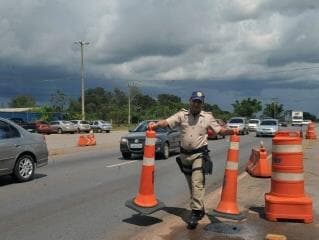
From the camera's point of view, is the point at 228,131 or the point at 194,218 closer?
the point at 194,218

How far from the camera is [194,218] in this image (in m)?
7.78

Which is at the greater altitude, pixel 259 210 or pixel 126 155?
pixel 259 210

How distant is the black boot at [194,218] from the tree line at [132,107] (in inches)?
2821

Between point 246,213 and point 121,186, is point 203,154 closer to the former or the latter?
point 246,213

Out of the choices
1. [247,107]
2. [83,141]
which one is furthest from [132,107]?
[83,141]

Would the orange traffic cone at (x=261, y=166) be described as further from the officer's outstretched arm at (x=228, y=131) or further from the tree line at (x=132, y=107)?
the tree line at (x=132, y=107)

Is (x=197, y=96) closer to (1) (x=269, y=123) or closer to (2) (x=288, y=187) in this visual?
(2) (x=288, y=187)

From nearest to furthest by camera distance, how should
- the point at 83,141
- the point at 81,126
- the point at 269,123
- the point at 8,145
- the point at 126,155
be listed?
the point at 8,145, the point at 126,155, the point at 83,141, the point at 269,123, the point at 81,126

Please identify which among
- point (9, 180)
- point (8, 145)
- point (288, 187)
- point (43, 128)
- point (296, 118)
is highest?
point (8, 145)

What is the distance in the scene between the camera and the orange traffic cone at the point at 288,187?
7980 mm

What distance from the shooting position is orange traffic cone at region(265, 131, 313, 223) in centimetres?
798

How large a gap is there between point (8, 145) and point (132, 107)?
103598mm

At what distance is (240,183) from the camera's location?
13.0 meters

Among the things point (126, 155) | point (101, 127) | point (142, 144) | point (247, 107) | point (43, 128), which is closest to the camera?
point (142, 144)
